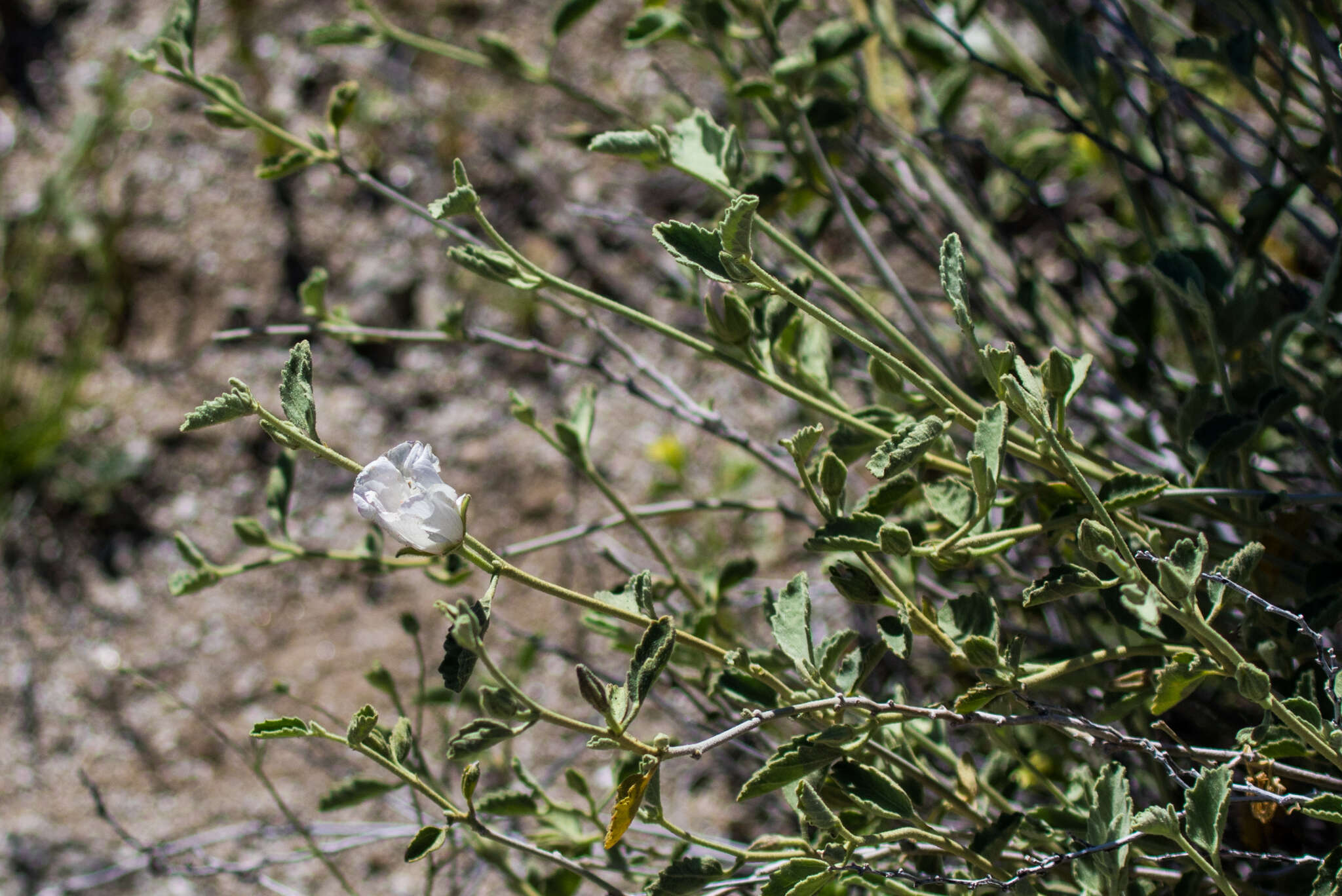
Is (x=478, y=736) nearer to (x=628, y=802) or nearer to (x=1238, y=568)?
(x=628, y=802)

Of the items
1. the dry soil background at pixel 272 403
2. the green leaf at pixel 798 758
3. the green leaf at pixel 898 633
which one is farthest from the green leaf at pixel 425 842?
the dry soil background at pixel 272 403

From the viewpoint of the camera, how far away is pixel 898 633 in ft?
2.15

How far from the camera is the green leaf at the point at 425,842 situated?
1.90ft

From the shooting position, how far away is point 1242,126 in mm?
826

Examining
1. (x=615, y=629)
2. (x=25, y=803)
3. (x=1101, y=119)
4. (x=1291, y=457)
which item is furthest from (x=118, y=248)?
(x=1291, y=457)

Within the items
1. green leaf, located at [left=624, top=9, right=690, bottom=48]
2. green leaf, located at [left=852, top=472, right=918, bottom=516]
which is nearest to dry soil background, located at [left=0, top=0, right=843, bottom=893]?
green leaf, located at [left=624, top=9, right=690, bottom=48]

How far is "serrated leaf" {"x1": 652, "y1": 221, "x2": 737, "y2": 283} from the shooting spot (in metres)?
0.57

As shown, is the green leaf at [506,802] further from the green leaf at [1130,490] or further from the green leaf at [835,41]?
the green leaf at [835,41]

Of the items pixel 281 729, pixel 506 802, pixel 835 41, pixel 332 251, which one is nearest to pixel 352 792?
pixel 506 802

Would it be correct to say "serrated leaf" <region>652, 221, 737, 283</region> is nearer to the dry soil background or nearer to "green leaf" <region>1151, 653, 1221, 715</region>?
"green leaf" <region>1151, 653, 1221, 715</region>

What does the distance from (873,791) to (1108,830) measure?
5.1 inches

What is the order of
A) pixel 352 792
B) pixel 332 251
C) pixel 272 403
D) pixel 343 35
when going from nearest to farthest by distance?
pixel 352 792 → pixel 343 35 → pixel 272 403 → pixel 332 251

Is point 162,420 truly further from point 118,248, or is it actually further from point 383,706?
point 383,706

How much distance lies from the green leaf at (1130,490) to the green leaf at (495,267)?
0.36 meters
